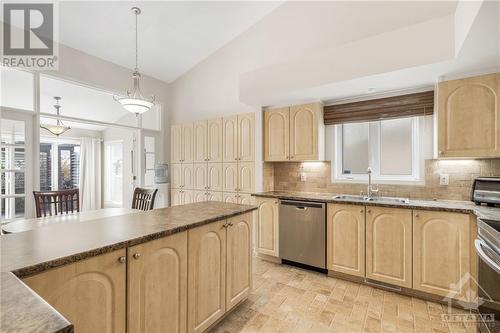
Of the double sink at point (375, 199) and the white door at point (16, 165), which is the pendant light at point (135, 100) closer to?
the white door at point (16, 165)

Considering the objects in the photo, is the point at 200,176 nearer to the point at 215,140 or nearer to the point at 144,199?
the point at 215,140

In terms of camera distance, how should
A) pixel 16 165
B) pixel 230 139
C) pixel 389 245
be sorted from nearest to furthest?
pixel 389 245
pixel 16 165
pixel 230 139

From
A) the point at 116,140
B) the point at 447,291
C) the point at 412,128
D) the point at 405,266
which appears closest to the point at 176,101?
the point at 116,140

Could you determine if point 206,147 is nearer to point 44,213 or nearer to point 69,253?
point 44,213

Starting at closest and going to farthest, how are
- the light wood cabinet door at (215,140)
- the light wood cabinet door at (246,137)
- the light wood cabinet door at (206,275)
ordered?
1. the light wood cabinet door at (206,275)
2. the light wood cabinet door at (246,137)
3. the light wood cabinet door at (215,140)

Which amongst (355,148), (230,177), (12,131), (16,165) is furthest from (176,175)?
(355,148)

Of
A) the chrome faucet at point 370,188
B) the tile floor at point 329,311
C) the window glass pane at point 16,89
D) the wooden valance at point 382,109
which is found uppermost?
the window glass pane at point 16,89

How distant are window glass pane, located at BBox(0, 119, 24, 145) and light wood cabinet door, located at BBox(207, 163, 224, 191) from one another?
2.59m

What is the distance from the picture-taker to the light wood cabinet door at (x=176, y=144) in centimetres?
470

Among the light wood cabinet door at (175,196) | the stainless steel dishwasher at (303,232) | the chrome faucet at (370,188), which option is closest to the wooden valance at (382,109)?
the chrome faucet at (370,188)

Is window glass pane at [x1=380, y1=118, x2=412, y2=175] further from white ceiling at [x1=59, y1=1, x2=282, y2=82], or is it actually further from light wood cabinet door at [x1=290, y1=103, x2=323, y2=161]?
white ceiling at [x1=59, y1=1, x2=282, y2=82]

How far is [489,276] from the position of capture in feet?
5.11

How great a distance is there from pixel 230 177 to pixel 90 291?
2942 mm

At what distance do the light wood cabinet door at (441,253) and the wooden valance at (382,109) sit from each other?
3.90ft
